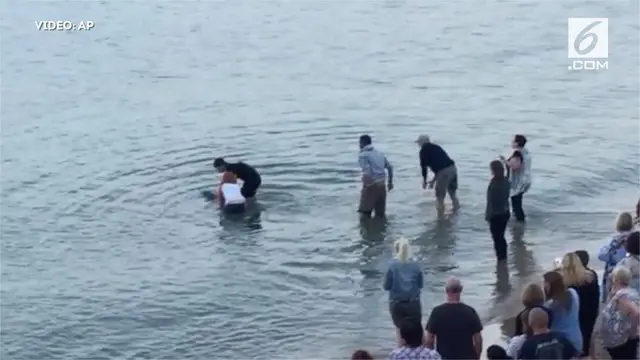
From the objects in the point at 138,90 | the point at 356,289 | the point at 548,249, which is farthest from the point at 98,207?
the point at 138,90

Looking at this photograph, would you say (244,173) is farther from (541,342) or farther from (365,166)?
(541,342)

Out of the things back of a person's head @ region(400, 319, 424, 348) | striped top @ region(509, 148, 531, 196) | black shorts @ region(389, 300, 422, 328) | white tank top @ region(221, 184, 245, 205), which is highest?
striped top @ region(509, 148, 531, 196)

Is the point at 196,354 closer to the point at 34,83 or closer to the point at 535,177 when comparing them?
the point at 535,177

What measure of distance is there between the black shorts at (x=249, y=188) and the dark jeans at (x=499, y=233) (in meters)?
5.17

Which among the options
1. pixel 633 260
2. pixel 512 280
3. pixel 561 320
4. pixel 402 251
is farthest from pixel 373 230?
pixel 561 320

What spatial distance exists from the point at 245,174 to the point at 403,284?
8429mm

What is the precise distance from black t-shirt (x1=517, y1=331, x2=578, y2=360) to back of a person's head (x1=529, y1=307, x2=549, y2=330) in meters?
0.09

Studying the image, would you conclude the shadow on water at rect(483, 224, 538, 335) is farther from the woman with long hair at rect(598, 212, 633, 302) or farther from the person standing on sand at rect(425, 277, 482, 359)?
the person standing on sand at rect(425, 277, 482, 359)

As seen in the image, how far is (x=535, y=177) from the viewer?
2677 cm

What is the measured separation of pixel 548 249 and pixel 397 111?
11.8m

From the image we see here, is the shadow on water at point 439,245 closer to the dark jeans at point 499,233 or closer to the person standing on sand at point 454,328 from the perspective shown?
the dark jeans at point 499,233

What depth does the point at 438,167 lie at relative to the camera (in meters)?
23.0

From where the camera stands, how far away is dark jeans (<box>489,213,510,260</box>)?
20266 millimetres
